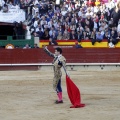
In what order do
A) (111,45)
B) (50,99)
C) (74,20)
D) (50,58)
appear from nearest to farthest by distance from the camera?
(50,99), (74,20), (50,58), (111,45)

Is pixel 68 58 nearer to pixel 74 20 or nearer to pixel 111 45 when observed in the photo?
pixel 74 20

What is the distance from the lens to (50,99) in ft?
39.5

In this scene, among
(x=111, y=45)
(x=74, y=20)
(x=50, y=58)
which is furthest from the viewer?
(x=111, y=45)

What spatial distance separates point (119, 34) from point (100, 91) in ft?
26.3

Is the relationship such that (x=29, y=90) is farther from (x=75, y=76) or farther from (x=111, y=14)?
(x=111, y=14)

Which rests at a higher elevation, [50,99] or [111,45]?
[50,99]

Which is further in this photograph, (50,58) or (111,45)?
(111,45)

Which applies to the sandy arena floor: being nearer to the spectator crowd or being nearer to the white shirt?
the spectator crowd

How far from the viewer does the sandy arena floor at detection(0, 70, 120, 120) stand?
972 centimetres

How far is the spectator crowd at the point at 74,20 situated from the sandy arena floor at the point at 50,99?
3810mm

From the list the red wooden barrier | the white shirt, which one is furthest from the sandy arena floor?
the white shirt

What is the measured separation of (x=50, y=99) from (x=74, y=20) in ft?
32.4

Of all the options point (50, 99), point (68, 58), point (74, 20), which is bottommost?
point (68, 58)

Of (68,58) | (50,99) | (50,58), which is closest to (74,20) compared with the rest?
(68,58)
